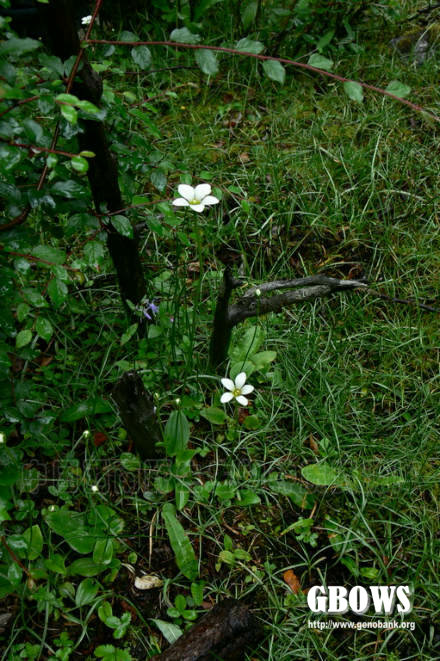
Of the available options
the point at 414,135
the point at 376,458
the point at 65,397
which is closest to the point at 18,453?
the point at 65,397

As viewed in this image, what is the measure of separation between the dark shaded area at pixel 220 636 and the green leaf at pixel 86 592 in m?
0.26

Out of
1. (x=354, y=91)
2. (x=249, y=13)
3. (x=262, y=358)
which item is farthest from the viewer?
(x=249, y=13)

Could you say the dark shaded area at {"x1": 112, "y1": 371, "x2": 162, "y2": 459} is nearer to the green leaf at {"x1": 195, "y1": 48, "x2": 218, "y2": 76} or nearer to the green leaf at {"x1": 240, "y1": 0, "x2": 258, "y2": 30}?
the green leaf at {"x1": 195, "y1": 48, "x2": 218, "y2": 76}

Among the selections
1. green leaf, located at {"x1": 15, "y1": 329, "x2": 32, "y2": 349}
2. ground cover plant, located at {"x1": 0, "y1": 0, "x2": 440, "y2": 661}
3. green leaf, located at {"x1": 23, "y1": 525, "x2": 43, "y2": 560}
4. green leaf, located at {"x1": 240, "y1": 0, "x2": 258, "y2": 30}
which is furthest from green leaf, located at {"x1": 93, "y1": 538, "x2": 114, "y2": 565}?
green leaf, located at {"x1": 240, "y1": 0, "x2": 258, "y2": 30}

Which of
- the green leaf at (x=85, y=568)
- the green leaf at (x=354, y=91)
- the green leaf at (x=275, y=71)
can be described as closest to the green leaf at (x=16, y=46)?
the green leaf at (x=275, y=71)

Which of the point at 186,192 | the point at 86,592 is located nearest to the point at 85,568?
the point at 86,592

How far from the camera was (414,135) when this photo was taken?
2643 mm

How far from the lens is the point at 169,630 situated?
1468mm

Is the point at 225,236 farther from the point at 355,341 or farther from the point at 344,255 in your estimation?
the point at 355,341

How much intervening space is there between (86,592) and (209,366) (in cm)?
84

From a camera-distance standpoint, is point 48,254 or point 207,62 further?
point 48,254

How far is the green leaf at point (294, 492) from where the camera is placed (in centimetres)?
171

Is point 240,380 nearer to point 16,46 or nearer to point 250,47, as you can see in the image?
point 250,47

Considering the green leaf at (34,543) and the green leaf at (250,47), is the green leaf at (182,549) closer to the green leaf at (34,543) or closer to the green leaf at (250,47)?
the green leaf at (34,543)
